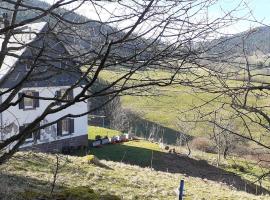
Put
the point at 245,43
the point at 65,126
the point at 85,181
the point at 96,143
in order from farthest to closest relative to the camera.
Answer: the point at 96,143 < the point at 65,126 < the point at 85,181 < the point at 245,43

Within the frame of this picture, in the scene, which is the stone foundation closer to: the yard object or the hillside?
the yard object

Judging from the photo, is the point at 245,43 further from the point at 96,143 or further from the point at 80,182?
the point at 96,143

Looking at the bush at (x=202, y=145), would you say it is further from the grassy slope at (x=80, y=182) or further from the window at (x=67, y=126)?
the grassy slope at (x=80, y=182)

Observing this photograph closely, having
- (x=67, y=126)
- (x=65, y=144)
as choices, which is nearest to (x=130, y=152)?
(x=65, y=144)

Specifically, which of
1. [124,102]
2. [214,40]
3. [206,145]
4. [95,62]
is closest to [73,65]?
[95,62]

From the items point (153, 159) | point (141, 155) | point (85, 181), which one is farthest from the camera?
point (141, 155)

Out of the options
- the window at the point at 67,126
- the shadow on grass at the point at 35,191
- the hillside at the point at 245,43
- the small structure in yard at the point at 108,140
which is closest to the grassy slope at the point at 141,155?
the small structure in yard at the point at 108,140

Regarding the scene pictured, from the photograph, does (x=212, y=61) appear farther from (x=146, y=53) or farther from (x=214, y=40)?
(x=146, y=53)

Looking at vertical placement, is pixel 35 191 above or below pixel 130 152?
above

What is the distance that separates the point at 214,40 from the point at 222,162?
31334 millimetres

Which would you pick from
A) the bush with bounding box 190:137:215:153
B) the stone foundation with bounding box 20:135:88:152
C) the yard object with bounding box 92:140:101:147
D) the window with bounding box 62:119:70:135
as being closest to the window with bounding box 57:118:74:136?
the window with bounding box 62:119:70:135

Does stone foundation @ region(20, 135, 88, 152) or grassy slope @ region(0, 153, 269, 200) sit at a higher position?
grassy slope @ region(0, 153, 269, 200)

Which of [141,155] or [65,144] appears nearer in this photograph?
[65,144]

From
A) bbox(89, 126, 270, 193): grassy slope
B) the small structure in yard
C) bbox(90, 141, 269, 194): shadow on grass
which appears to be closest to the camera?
bbox(90, 141, 269, 194): shadow on grass
